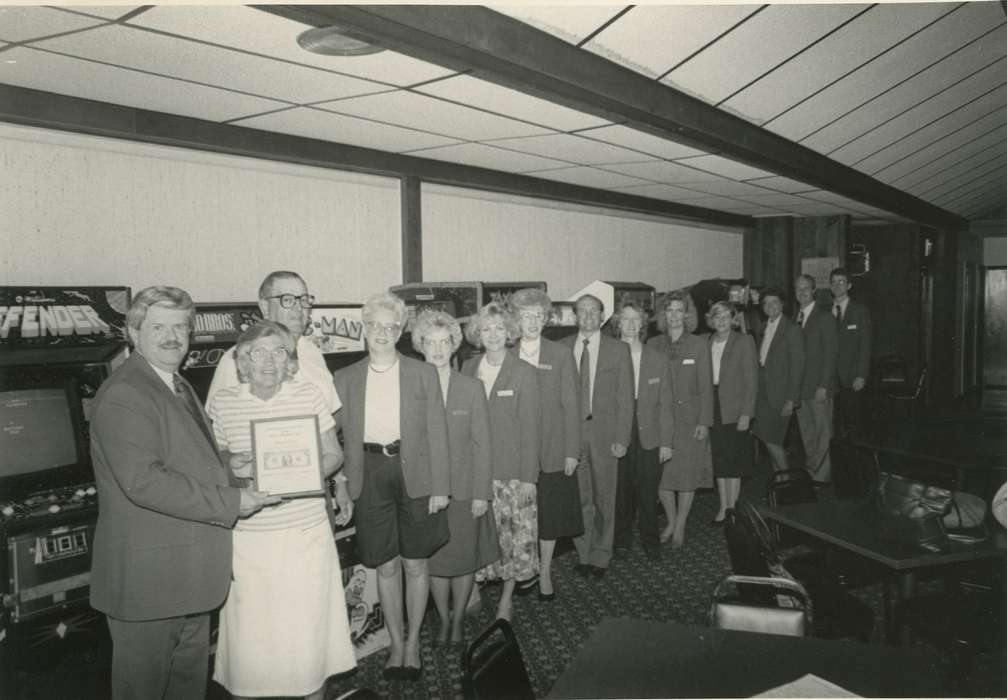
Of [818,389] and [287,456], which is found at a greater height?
[287,456]

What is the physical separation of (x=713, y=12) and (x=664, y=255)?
5810mm

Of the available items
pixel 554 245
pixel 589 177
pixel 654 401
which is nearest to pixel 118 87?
pixel 654 401

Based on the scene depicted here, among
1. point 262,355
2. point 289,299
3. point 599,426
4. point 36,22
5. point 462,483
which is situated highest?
point 36,22

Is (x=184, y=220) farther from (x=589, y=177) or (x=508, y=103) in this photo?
(x=589, y=177)

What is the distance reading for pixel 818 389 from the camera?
21.7 ft

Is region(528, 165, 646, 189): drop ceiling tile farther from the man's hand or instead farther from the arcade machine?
the man's hand

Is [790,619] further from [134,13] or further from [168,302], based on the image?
[134,13]

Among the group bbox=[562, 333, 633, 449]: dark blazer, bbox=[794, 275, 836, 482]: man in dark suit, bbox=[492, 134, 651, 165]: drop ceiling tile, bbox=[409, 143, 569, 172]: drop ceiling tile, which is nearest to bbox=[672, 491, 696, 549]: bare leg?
bbox=[562, 333, 633, 449]: dark blazer

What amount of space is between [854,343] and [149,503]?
22.2ft

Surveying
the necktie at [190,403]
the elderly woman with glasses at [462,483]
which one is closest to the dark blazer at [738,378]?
the elderly woman with glasses at [462,483]

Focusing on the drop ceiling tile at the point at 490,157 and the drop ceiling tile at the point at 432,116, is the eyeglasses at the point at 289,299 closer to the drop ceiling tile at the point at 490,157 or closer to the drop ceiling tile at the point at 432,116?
the drop ceiling tile at the point at 432,116

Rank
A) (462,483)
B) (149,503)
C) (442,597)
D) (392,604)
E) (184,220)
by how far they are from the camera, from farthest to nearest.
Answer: (184,220)
(442,597)
(462,483)
(392,604)
(149,503)

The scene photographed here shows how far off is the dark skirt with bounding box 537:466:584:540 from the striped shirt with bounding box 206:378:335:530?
1.74 metres

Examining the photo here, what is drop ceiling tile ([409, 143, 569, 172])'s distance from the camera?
471 centimetres
